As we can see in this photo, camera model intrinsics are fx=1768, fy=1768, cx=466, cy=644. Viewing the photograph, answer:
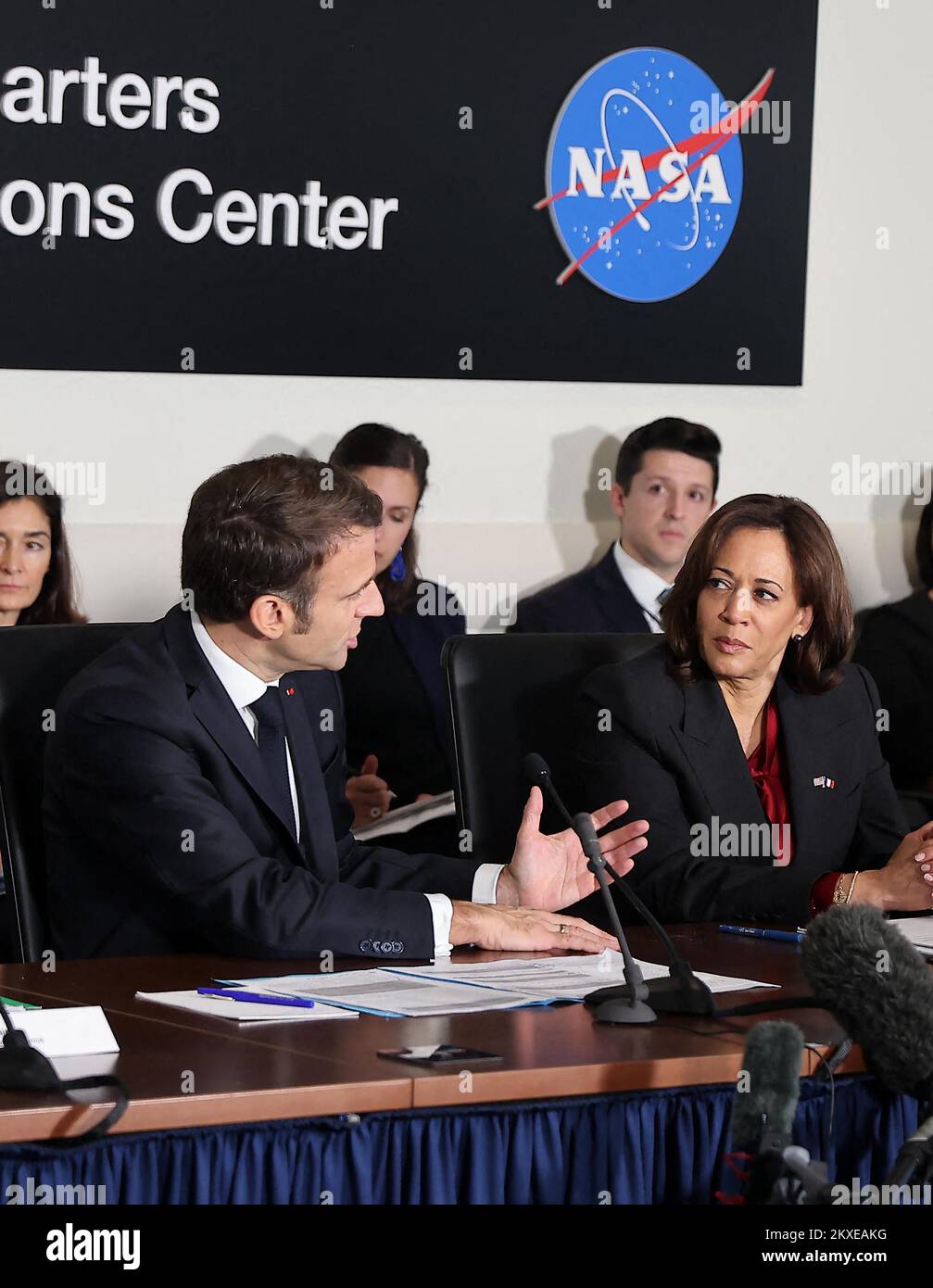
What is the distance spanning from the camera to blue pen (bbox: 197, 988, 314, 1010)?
187cm

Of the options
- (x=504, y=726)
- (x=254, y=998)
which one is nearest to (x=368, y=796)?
(x=504, y=726)

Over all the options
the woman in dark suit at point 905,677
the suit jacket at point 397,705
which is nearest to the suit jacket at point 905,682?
the woman in dark suit at point 905,677

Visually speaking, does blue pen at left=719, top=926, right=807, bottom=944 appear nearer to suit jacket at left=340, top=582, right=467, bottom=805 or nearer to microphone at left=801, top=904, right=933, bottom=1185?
microphone at left=801, top=904, right=933, bottom=1185

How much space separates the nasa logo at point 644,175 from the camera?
439 centimetres

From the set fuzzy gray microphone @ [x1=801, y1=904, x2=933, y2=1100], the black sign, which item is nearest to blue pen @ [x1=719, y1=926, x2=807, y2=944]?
fuzzy gray microphone @ [x1=801, y1=904, x2=933, y2=1100]

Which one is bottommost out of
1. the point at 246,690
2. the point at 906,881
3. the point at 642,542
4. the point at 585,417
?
the point at 906,881

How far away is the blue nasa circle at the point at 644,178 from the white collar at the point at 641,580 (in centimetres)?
68

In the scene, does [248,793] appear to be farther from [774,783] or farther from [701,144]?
[701,144]

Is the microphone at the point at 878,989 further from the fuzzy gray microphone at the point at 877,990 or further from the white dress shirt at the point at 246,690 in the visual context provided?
the white dress shirt at the point at 246,690

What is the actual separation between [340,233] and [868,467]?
1.56m

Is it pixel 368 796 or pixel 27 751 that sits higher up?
pixel 27 751

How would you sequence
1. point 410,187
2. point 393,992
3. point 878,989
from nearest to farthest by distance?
point 878,989, point 393,992, point 410,187

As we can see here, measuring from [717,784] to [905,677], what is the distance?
5.73 ft

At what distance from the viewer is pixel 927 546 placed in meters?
4.67
